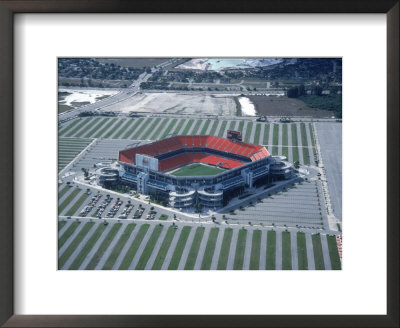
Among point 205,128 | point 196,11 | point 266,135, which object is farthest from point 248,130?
point 196,11

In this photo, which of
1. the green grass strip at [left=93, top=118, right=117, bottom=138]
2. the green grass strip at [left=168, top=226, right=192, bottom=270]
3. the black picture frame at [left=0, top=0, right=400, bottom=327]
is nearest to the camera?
the black picture frame at [left=0, top=0, right=400, bottom=327]

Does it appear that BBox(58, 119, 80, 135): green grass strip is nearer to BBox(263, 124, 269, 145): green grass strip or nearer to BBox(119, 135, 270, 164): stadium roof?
BBox(119, 135, 270, 164): stadium roof

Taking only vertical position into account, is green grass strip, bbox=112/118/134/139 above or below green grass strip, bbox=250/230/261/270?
above

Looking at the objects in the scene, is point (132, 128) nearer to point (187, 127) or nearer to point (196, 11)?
point (187, 127)

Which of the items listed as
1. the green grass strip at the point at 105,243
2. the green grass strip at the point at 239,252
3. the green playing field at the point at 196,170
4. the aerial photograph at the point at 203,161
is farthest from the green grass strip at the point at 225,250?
the green playing field at the point at 196,170

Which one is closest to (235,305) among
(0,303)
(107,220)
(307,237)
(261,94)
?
(0,303)

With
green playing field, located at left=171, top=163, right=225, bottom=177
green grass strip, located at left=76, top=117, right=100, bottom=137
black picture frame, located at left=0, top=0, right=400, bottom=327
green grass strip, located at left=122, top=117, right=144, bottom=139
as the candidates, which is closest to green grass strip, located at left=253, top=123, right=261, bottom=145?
green playing field, located at left=171, top=163, right=225, bottom=177

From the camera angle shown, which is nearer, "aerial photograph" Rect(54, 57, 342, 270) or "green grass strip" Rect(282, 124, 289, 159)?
"aerial photograph" Rect(54, 57, 342, 270)
